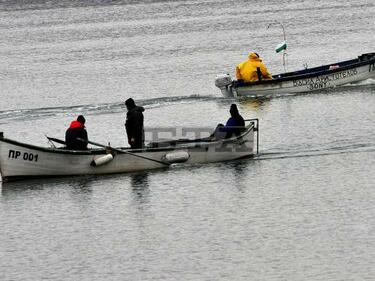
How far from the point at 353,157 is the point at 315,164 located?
135cm

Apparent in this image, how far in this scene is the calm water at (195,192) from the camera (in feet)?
78.6

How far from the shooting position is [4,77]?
6297 centimetres

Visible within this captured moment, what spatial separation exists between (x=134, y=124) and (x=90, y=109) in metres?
14.4

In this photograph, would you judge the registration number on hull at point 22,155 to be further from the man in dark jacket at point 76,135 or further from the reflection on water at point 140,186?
the reflection on water at point 140,186

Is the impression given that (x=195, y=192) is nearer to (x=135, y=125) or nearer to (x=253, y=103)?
(x=135, y=125)

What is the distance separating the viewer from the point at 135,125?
3177 centimetres

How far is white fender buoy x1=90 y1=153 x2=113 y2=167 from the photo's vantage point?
102ft

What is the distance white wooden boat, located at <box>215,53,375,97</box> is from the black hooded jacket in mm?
12882

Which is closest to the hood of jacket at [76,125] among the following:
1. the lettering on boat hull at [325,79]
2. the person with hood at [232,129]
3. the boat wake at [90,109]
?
the person with hood at [232,129]

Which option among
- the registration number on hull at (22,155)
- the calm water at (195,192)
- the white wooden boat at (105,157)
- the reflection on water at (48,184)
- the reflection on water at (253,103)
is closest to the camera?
the calm water at (195,192)

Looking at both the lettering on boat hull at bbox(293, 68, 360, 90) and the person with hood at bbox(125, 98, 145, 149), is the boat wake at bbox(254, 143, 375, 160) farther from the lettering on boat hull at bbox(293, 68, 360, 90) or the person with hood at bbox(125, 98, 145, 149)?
the lettering on boat hull at bbox(293, 68, 360, 90)

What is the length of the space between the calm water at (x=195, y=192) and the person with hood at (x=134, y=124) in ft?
3.07

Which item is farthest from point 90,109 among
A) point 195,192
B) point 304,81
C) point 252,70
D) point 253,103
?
point 195,192

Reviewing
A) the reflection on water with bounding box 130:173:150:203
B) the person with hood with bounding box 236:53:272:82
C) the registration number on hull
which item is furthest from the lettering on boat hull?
the registration number on hull
